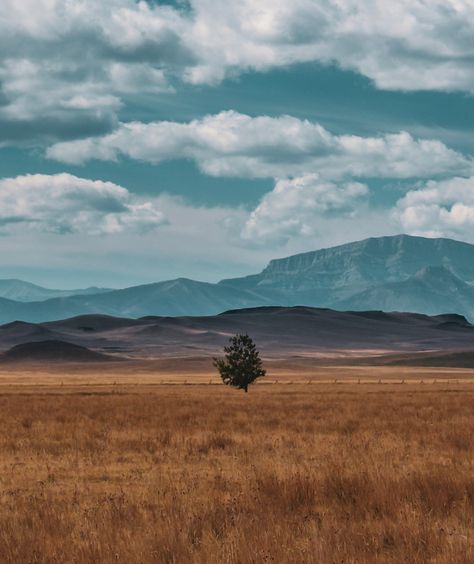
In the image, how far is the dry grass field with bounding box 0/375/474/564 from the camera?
29.7 feet

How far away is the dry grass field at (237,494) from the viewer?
356 inches

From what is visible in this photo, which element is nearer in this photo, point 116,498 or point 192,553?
point 192,553

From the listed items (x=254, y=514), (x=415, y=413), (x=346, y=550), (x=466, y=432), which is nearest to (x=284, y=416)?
(x=415, y=413)

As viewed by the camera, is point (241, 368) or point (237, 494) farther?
point (241, 368)

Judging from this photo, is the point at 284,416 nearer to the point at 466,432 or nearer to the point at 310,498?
the point at 466,432

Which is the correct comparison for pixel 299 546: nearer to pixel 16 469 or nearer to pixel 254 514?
pixel 254 514

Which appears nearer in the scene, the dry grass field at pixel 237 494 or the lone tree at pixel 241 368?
the dry grass field at pixel 237 494

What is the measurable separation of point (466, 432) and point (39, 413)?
19818 millimetres

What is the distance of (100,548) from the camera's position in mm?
8914

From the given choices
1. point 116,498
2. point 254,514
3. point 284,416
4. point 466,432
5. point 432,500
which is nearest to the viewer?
point 254,514

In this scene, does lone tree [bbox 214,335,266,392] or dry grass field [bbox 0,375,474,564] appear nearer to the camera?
dry grass field [bbox 0,375,474,564]

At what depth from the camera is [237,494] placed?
1419 cm

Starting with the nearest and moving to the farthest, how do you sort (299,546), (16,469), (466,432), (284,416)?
(299,546)
(16,469)
(466,432)
(284,416)

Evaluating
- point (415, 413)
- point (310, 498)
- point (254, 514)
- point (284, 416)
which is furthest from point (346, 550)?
point (415, 413)
